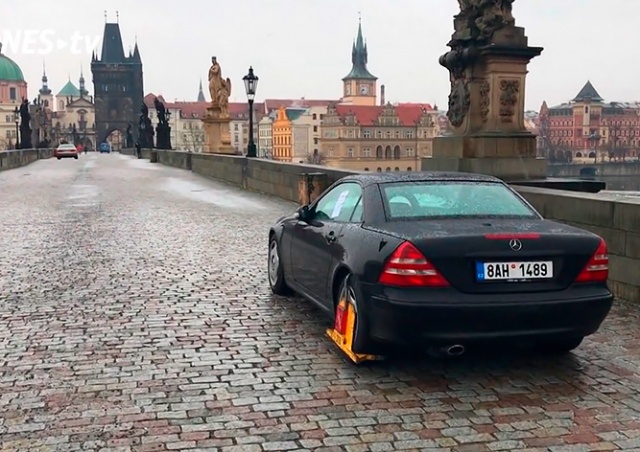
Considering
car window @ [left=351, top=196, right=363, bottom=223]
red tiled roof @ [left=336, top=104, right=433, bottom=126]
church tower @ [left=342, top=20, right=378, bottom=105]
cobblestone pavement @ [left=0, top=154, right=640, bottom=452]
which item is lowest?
cobblestone pavement @ [left=0, top=154, right=640, bottom=452]

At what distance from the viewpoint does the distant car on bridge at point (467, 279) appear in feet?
16.0

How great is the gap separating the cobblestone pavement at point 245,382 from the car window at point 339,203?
978mm

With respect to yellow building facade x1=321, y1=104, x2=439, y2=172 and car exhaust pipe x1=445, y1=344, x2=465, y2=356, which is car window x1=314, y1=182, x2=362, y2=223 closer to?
car exhaust pipe x1=445, y1=344, x2=465, y2=356

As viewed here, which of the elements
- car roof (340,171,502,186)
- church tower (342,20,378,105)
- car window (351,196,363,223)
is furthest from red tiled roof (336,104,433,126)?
car window (351,196,363,223)

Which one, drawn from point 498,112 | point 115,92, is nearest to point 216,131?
point 498,112

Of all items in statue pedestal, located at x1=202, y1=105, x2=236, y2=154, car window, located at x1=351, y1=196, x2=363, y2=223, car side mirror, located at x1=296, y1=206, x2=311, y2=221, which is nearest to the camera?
car window, located at x1=351, y1=196, x2=363, y2=223

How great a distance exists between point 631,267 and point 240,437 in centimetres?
462

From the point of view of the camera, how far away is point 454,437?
4133 mm

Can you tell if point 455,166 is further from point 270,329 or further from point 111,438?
point 111,438

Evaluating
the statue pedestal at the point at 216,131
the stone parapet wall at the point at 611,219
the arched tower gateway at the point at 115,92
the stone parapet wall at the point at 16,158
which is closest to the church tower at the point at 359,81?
the arched tower gateway at the point at 115,92

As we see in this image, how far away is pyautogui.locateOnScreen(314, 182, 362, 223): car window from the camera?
6199mm

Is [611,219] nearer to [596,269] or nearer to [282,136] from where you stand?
[596,269]

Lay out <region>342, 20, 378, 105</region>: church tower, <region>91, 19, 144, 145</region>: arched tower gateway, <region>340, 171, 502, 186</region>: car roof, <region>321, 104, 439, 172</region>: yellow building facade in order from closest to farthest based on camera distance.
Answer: <region>340, 171, 502, 186</region>: car roof → <region>321, 104, 439, 172</region>: yellow building facade → <region>91, 19, 144, 145</region>: arched tower gateway → <region>342, 20, 378, 105</region>: church tower

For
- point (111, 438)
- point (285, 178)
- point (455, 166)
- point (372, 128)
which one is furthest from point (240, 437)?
point (372, 128)
